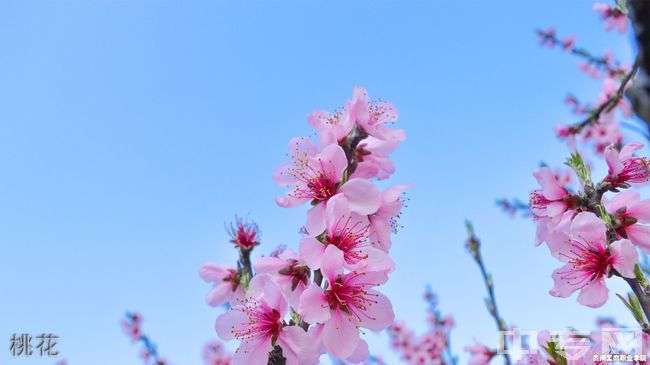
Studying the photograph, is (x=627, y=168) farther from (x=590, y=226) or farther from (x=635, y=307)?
(x=635, y=307)

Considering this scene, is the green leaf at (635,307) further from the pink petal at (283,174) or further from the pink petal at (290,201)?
the pink petal at (283,174)

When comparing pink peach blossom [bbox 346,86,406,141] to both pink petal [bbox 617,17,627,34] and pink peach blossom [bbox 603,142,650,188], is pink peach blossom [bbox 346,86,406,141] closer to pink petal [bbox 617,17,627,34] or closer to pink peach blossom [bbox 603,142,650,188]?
pink peach blossom [bbox 603,142,650,188]

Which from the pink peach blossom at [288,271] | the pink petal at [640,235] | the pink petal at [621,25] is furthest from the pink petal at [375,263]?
the pink petal at [621,25]

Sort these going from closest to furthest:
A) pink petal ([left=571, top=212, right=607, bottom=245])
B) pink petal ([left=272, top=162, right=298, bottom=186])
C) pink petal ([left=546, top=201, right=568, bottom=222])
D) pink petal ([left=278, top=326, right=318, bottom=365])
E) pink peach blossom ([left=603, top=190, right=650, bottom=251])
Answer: pink petal ([left=278, top=326, right=318, bottom=365]) → pink petal ([left=571, top=212, right=607, bottom=245]) → pink peach blossom ([left=603, top=190, right=650, bottom=251]) → pink petal ([left=546, top=201, right=568, bottom=222]) → pink petal ([left=272, top=162, right=298, bottom=186])

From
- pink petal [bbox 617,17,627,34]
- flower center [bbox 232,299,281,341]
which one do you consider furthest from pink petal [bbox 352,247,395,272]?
pink petal [bbox 617,17,627,34]

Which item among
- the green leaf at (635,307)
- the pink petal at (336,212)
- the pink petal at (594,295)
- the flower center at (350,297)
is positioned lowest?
the green leaf at (635,307)

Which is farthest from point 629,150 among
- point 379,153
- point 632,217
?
point 379,153

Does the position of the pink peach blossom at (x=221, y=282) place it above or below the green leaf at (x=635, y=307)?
above
